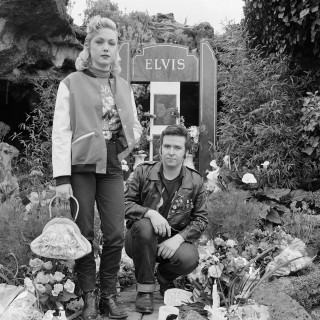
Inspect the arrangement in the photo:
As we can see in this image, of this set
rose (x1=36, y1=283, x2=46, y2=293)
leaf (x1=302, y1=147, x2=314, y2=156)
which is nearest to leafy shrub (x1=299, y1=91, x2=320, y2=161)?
leaf (x1=302, y1=147, x2=314, y2=156)

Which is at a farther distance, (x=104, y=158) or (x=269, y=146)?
(x=269, y=146)

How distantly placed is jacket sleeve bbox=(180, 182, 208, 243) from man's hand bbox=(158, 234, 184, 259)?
5cm

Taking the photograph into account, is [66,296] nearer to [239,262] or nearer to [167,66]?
[239,262]

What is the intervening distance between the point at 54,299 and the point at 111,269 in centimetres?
36

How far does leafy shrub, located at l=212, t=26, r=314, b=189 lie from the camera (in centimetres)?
628

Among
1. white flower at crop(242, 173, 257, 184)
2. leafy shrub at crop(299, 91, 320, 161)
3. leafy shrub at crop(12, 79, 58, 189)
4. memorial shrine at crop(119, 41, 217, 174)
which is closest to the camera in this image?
white flower at crop(242, 173, 257, 184)

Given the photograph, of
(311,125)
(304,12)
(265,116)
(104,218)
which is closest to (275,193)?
(311,125)

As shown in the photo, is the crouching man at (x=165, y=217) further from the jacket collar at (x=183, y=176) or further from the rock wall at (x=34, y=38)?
the rock wall at (x=34, y=38)

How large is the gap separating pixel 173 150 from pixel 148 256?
0.69m

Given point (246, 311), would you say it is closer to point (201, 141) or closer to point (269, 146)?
point (269, 146)

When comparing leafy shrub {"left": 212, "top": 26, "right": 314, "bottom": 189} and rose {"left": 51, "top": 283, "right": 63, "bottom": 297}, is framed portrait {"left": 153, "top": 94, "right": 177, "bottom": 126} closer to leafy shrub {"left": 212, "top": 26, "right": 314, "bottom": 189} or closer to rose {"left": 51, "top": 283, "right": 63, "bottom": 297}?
leafy shrub {"left": 212, "top": 26, "right": 314, "bottom": 189}

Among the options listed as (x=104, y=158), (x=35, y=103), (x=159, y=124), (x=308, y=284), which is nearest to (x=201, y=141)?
(x=159, y=124)

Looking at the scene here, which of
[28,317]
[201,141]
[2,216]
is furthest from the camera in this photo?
[201,141]

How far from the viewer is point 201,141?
7832 mm
